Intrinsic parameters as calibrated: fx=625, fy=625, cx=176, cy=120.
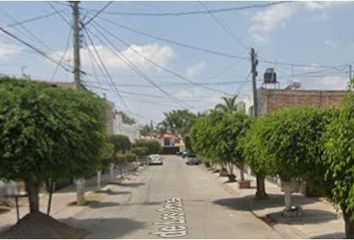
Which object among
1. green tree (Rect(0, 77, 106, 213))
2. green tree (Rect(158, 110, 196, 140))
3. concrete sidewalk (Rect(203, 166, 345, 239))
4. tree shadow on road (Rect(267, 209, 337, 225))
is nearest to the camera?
green tree (Rect(0, 77, 106, 213))

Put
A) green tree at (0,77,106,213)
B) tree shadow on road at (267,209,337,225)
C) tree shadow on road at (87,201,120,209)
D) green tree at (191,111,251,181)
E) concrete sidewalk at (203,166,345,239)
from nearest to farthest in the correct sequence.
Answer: green tree at (0,77,106,213) → concrete sidewalk at (203,166,345,239) → tree shadow on road at (267,209,337,225) → green tree at (191,111,251,181) → tree shadow on road at (87,201,120,209)

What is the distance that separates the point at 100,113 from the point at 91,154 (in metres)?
2.09

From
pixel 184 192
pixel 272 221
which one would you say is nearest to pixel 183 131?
pixel 184 192

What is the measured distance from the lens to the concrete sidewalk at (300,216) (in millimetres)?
18305

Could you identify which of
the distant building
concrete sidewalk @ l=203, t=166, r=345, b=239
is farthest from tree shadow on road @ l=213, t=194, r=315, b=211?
the distant building

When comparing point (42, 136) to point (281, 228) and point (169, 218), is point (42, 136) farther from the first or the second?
point (281, 228)

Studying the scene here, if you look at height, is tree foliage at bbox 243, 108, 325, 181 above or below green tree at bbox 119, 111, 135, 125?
below

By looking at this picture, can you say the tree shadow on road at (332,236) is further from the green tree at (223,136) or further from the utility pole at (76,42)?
the utility pole at (76,42)

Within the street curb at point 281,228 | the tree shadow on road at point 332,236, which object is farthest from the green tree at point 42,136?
the tree shadow on road at point 332,236

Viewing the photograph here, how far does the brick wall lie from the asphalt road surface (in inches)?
480

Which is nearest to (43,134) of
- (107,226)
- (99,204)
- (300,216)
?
(107,226)

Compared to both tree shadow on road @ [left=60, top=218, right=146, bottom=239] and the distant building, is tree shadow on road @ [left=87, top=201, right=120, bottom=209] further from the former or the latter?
the distant building

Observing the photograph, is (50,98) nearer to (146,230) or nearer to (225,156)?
(146,230)

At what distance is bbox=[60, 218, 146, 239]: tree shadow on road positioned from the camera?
19.3 metres
